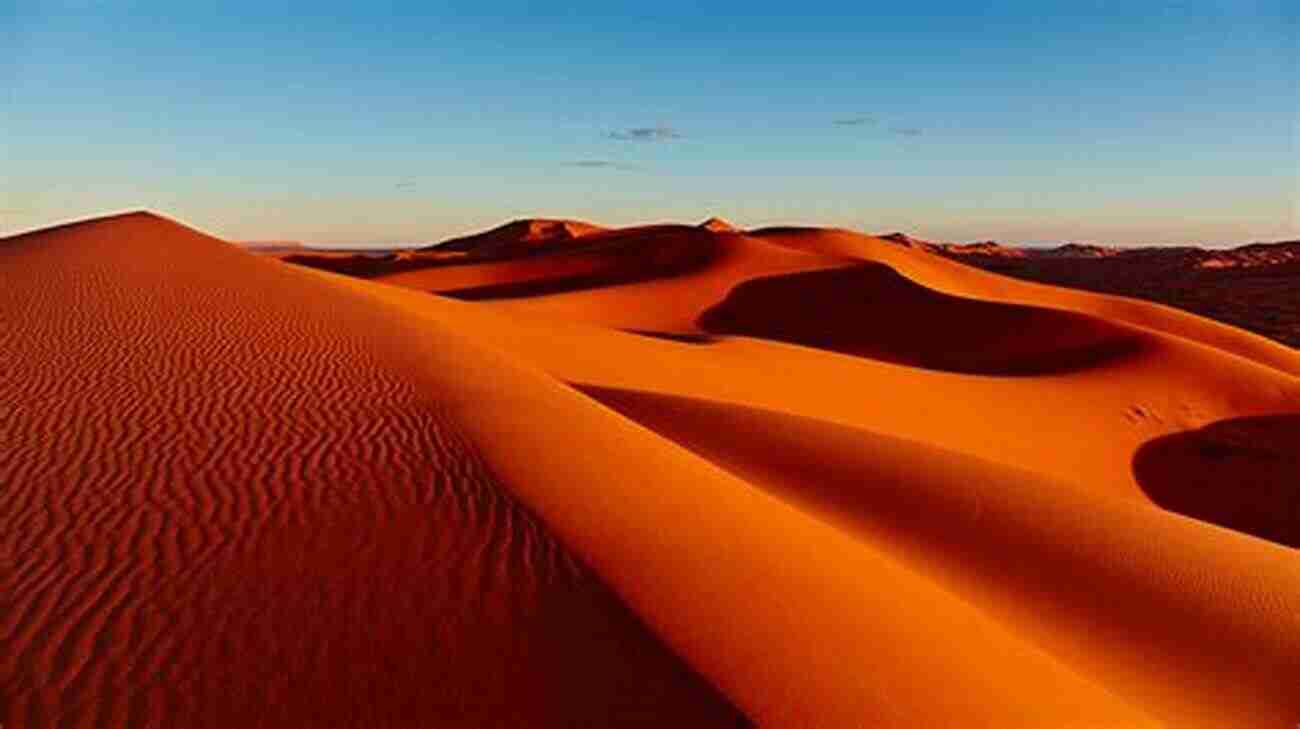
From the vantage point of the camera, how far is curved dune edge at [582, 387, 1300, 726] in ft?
21.2

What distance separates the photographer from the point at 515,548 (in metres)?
4.94

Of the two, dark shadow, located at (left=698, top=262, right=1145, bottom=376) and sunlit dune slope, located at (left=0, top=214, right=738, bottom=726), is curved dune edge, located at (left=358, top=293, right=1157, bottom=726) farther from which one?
dark shadow, located at (left=698, top=262, right=1145, bottom=376)

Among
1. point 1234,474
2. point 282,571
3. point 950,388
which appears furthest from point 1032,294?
point 282,571

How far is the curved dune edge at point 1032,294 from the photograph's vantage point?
2769 centimetres

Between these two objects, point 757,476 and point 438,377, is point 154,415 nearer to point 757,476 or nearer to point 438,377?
point 438,377

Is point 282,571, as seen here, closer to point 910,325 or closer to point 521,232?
point 910,325

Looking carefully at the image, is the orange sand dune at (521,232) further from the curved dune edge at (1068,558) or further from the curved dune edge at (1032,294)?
the curved dune edge at (1068,558)

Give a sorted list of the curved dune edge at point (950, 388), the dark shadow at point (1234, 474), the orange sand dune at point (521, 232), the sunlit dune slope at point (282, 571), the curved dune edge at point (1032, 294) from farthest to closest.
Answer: the orange sand dune at point (521, 232)
the curved dune edge at point (1032, 294)
the curved dune edge at point (950, 388)
the dark shadow at point (1234, 474)
the sunlit dune slope at point (282, 571)

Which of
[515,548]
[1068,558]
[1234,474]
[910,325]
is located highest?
[515,548]

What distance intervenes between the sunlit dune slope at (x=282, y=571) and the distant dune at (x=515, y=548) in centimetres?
2

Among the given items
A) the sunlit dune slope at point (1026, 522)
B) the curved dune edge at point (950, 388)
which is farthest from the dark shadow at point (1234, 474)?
the sunlit dune slope at point (1026, 522)

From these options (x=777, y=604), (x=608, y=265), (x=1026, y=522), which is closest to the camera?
(x=777, y=604)

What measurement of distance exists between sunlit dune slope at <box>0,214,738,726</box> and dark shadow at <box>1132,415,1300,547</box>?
11.5 meters

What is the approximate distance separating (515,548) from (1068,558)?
17.4ft
